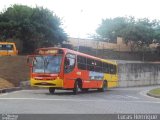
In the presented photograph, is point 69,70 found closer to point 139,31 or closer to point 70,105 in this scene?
point 70,105

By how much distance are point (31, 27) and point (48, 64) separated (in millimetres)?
31362

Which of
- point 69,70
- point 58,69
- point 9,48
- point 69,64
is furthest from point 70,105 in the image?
point 9,48

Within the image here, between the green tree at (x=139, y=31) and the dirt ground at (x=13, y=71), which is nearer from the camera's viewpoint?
the dirt ground at (x=13, y=71)

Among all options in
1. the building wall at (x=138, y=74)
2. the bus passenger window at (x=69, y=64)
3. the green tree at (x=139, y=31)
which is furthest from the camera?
the green tree at (x=139, y=31)

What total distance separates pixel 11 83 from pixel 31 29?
24.3 m

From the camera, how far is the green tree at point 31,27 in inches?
2434

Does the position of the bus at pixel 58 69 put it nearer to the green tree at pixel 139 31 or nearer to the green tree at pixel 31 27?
the green tree at pixel 31 27

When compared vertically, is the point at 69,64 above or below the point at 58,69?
above

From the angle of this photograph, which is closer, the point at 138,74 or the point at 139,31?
the point at 138,74

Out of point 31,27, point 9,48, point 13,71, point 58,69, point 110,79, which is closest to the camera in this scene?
point 58,69

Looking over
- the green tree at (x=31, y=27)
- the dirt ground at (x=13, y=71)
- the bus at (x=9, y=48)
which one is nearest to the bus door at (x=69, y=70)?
the dirt ground at (x=13, y=71)

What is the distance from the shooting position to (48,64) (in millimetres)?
30672

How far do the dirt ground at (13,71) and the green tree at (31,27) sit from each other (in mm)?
12113

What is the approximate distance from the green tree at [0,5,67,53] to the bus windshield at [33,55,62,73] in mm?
30010
